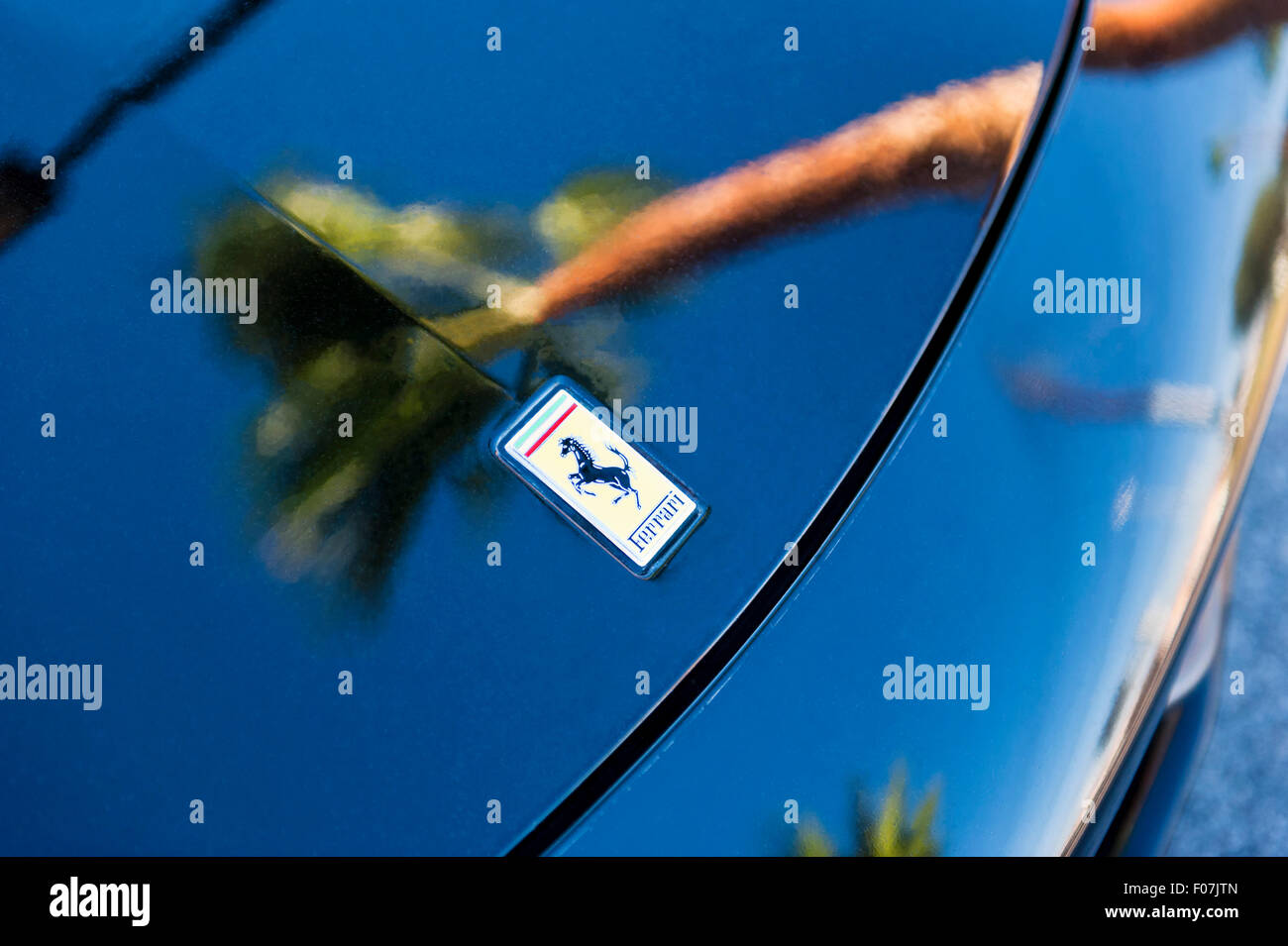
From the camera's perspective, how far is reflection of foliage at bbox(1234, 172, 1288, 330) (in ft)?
4.55

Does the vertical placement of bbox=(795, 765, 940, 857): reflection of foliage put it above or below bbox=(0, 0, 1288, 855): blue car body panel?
below

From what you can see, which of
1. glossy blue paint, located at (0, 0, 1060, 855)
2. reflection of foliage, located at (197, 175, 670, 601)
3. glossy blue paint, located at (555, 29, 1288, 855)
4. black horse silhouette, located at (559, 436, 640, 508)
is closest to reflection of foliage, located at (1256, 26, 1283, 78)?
glossy blue paint, located at (555, 29, 1288, 855)

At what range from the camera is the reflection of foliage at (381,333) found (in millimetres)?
1222

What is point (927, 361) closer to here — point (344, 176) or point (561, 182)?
point (561, 182)

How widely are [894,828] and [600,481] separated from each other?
1.81 ft

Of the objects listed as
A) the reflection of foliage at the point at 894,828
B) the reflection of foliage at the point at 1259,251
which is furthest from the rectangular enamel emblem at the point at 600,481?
the reflection of foliage at the point at 1259,251

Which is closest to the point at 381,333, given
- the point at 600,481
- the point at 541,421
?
the point at 541,421

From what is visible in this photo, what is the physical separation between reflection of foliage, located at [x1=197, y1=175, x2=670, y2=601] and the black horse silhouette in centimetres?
8

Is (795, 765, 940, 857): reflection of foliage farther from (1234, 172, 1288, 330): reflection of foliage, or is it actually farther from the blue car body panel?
(1234, 172, 1288, 330): reflection of foliage

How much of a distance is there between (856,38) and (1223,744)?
1.84m

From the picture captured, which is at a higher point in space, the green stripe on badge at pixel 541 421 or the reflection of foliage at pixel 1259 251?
the reflection of foliage at pixel 1259 251

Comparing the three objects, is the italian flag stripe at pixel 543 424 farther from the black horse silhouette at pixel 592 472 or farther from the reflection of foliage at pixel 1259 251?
the reflection of foliage at pixel 1259 251

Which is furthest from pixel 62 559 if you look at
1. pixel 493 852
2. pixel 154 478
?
pixel 493 852
